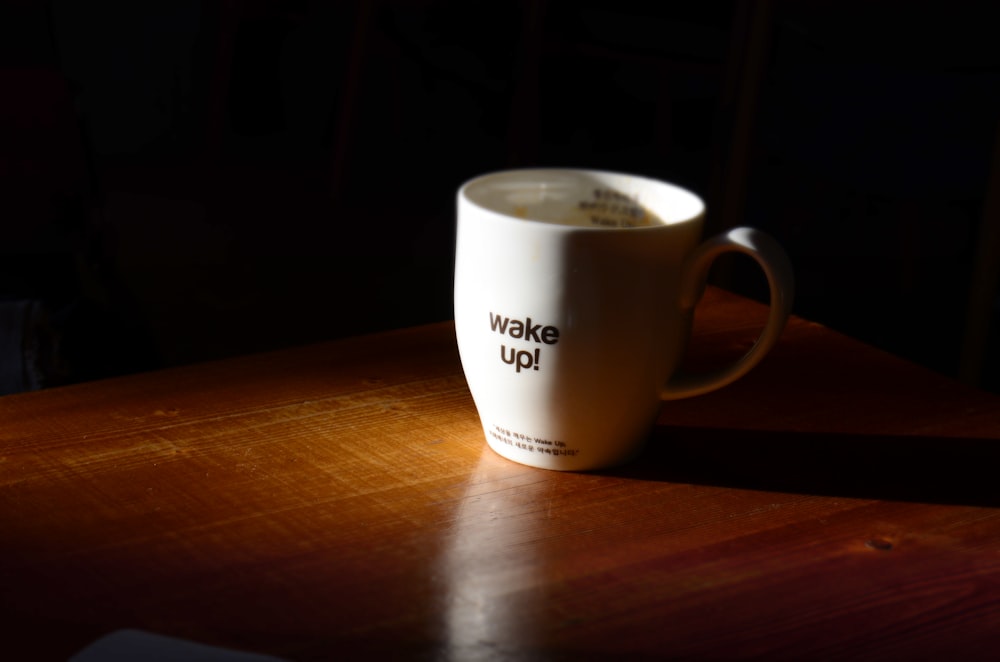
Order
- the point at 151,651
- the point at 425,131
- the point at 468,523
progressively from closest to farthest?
1. the point at 151,651
2. the point at 468,523
3. the point at 425,131

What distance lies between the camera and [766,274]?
0.49 metres

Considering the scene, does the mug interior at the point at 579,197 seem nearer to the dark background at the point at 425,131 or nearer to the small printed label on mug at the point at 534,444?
the small printed label on mug at the point at 534,444

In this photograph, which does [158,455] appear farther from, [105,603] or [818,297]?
[818,297]

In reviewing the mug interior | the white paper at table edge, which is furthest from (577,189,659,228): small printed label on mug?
the white paper at table edge

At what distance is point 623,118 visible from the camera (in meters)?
2.16

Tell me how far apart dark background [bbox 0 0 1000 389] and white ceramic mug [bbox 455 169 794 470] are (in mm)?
990

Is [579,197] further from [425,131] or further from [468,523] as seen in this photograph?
[425,131]

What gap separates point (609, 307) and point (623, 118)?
175 cm

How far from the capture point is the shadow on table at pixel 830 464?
20.3 inches

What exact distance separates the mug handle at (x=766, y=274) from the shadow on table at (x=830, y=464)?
4 cm

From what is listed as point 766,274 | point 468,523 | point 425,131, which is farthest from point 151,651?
point 425,131

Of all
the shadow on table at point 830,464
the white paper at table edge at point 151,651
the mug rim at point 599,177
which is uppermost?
the mug rim at point 599,177

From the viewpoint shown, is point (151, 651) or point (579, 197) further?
point (579, 197)

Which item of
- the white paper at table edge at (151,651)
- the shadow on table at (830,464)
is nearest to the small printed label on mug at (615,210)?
the shadow on table at (830,464)
